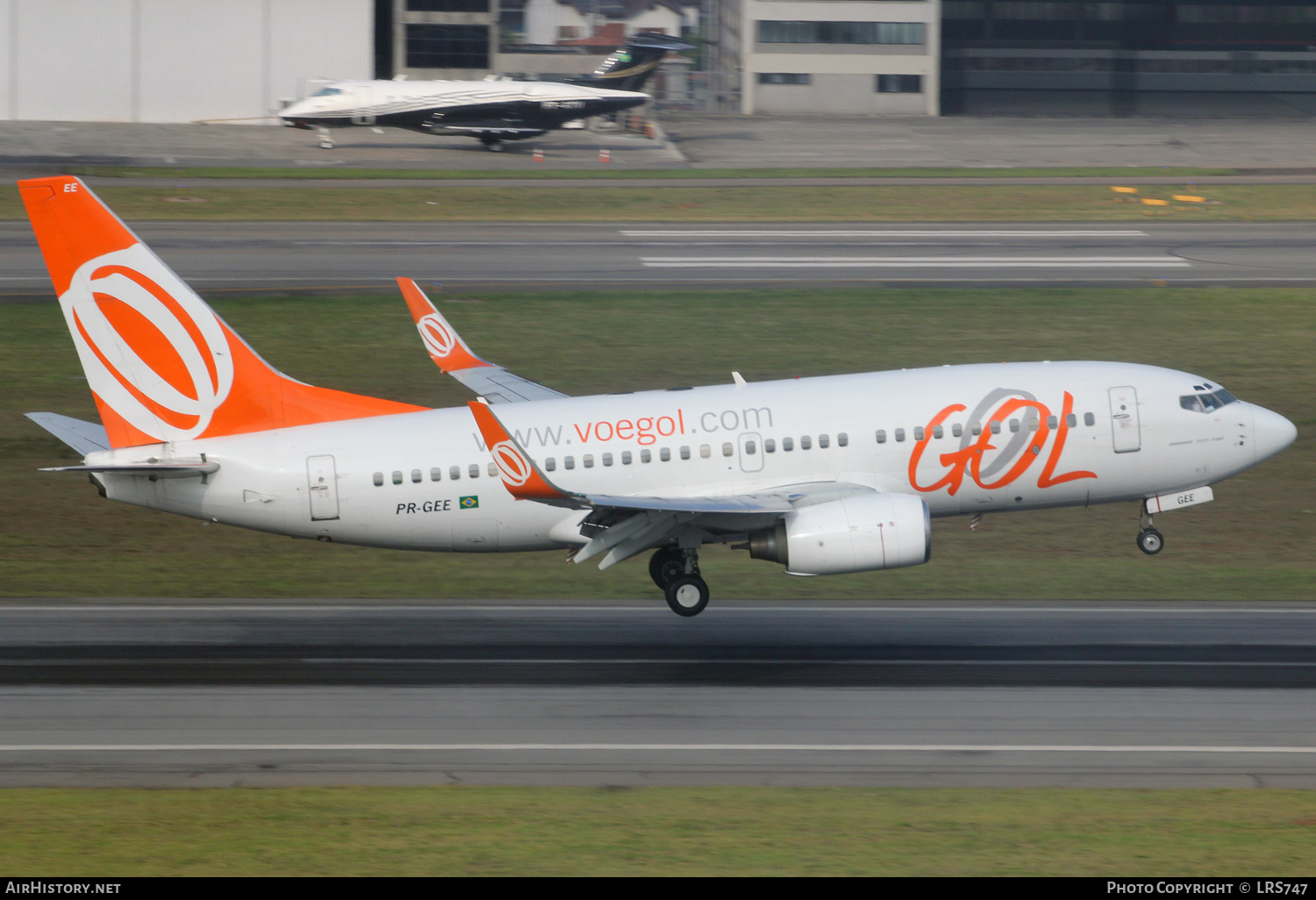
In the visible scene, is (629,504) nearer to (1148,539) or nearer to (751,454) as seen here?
(751,454)

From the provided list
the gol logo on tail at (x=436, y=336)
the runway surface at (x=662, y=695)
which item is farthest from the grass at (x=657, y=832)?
the gol logo on tail at (x=436, y=336)

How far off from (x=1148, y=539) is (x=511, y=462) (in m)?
13.2

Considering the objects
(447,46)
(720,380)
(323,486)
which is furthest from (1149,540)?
(447,46)

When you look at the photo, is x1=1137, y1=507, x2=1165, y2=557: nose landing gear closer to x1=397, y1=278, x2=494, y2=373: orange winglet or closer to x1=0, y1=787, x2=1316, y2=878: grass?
x1=0, y1=787, x2=1316, y2=878: grass

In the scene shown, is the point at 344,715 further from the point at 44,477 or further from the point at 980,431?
the point at 44,477

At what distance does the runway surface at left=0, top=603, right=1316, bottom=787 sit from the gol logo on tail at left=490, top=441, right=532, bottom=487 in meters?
3.29

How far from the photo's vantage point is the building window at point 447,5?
11019 cm

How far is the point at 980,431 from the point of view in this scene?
996 inches

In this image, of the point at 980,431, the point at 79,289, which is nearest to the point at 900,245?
the point at 980,431

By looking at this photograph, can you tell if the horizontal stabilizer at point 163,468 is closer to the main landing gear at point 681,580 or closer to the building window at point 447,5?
the main landing gear at point 681,580

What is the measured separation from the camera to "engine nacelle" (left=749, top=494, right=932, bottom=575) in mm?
22625

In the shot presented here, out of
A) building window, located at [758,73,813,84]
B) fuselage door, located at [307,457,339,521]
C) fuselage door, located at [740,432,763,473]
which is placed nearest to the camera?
fuselage door, located at [307,457,339,521]

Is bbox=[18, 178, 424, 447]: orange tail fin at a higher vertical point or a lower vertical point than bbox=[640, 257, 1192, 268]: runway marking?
lower

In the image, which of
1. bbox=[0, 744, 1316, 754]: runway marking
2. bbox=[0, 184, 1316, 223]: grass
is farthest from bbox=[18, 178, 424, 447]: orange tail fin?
bbox=[0, 184, 1316, 223]: grass
